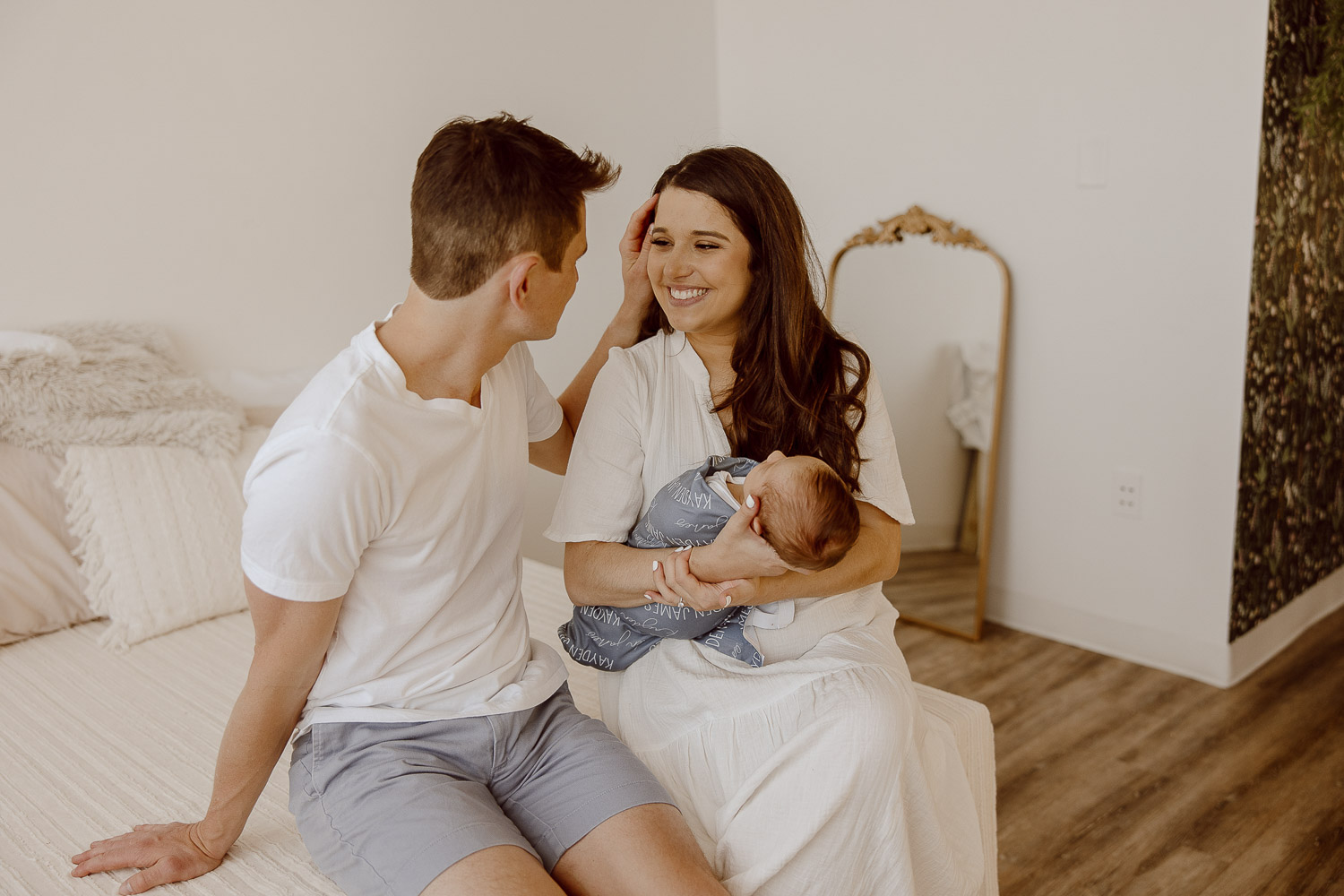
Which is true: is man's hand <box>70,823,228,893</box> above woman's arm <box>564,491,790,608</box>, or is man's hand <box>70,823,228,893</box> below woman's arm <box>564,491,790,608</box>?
below

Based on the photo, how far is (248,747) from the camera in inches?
48.6

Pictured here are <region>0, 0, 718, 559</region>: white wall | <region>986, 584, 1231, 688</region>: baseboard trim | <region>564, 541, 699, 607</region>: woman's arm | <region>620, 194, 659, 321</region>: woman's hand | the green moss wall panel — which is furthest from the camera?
<region>986, 584, 1231, 688</region>: baseboard trim

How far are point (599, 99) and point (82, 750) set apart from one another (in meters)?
2.34

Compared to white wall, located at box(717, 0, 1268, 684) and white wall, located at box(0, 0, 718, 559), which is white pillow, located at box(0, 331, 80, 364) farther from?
white wall, located at box(717, 0, 1268, 684)

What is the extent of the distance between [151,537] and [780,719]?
4.62 ft

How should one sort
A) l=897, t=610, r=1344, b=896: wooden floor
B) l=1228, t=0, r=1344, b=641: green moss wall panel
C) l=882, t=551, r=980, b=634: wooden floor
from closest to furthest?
l=897, t=610, r=1344, b=896: wooden floor < l=1228, t=0, r=1344, b=641: green moss wall panel < l=882, t=551, r=980, b=634: wooden floor

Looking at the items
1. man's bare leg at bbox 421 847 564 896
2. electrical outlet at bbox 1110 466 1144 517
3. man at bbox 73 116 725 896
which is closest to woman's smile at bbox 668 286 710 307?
man at bbox 73 116 725 896

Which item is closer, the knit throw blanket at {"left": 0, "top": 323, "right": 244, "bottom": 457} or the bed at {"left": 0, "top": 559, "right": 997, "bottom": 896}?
the bed at {"left": 0, "top": 559, "right": 997, "bottom": 896}

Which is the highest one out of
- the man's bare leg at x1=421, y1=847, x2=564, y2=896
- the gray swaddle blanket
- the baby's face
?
the baby's face

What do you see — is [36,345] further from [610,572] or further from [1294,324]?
[1294,324]

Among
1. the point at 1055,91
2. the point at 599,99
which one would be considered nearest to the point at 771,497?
the point at 1055,91

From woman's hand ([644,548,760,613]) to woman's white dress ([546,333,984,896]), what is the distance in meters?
0.13

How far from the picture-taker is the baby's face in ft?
4.19

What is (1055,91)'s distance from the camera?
9.00 feet
